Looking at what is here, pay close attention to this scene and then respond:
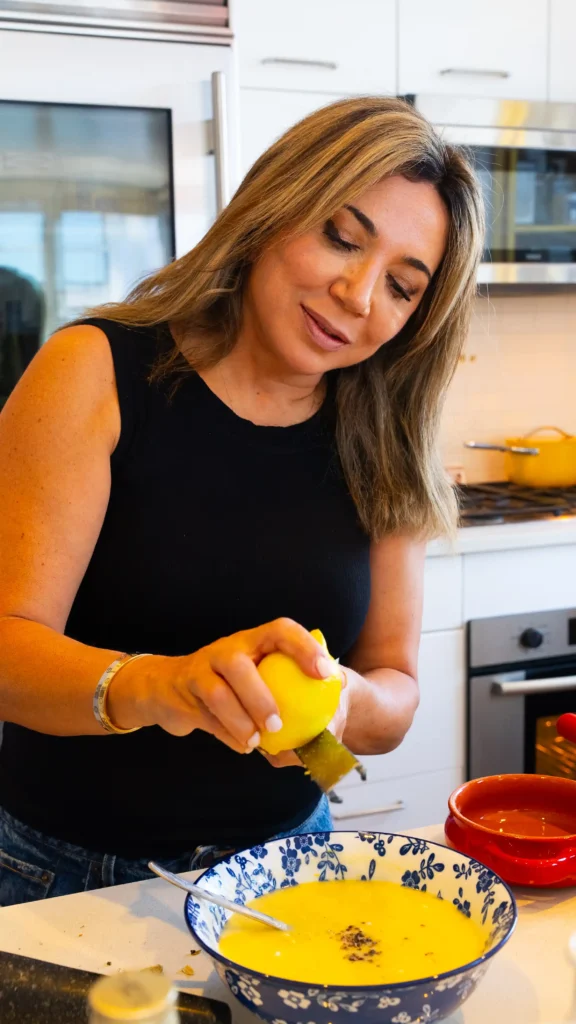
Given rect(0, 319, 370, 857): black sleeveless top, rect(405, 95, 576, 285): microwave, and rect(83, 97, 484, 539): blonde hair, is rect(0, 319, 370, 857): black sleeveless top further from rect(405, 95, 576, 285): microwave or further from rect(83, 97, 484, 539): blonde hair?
rect(405, 95, 576, 285): microwave

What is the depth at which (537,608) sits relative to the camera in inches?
94.7

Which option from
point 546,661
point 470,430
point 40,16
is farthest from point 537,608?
point 40,16

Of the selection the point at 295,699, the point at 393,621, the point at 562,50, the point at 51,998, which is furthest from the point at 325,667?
the point at 562,50

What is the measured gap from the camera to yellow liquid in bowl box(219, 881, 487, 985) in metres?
0.77

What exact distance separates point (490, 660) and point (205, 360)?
4.44ft

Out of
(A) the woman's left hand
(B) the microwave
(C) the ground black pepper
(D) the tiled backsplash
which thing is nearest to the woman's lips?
(A) the woman's left hand

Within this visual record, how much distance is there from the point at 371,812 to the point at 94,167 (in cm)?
147

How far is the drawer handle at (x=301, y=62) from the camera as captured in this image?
2.31 metres

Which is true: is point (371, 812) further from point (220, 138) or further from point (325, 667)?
point (325, 667)

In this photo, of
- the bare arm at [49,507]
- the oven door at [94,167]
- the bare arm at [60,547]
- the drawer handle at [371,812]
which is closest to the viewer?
the bare arm at [60,547]

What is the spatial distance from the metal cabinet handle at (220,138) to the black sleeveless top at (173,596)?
1.03 m

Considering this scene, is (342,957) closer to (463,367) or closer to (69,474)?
(69,474)

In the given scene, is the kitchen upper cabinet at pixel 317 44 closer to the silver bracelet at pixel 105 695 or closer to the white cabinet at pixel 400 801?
the white cabinet at pixel 400 801

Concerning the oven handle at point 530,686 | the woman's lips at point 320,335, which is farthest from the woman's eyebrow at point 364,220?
the oven handle at point 530,686
